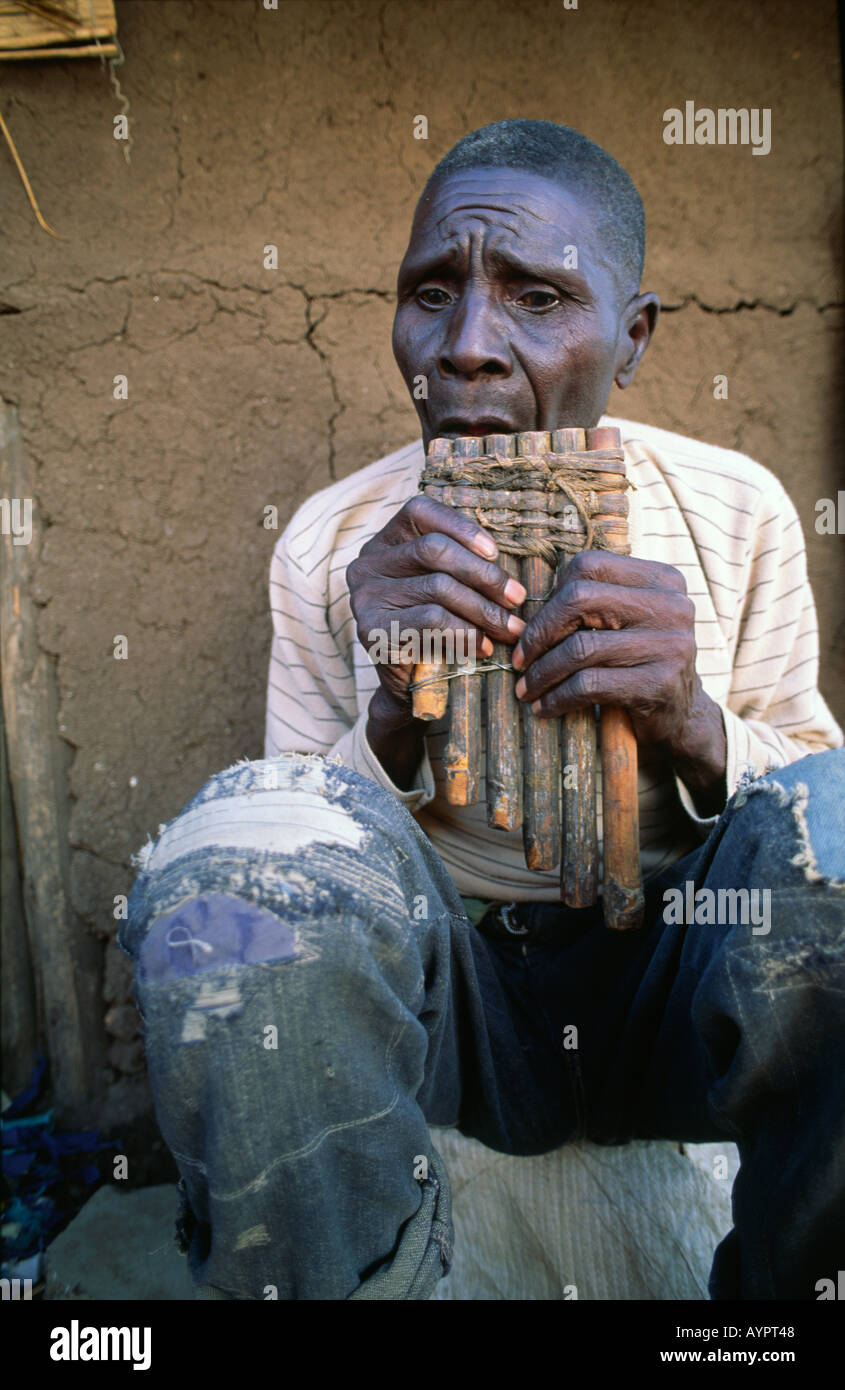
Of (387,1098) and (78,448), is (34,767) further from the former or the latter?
(387,1098)

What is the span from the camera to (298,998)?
1.01 m

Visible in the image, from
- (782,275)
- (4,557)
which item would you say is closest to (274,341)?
(4,557)

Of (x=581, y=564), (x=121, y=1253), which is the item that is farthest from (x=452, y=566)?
(x=121, y=1253)

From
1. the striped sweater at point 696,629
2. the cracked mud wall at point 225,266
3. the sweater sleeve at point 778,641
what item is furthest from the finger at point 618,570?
the cracked mud wall at point 225,266

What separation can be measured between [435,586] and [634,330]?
889mm

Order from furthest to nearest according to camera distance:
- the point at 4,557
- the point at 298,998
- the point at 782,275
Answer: the point at 782,275
the point at 4,557
the point at 298,998

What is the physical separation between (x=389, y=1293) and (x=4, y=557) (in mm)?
Answer: 1938

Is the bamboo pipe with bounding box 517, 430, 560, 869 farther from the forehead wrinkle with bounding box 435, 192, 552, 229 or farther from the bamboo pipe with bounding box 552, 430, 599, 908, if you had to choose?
the forehead wrinkle with bounding box 435, 192, 552, 229

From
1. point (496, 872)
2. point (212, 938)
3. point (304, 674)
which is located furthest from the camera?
point (304, 674)

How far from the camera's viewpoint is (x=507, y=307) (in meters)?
1.74

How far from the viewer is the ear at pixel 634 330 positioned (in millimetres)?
1922

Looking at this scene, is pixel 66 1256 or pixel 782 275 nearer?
pixel 66 1256

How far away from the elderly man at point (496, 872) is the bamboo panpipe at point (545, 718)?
5 centimetres

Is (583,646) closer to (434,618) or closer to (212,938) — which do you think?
(434,618)
